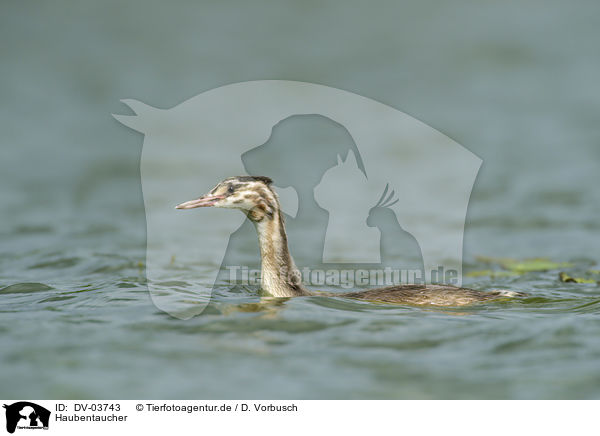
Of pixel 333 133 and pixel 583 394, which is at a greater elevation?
pixel 333 133

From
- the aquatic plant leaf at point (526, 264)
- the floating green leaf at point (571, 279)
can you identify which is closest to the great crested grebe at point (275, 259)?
the floating green leaf at point (571, 279)

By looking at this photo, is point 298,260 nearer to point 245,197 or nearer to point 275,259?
point 275,259

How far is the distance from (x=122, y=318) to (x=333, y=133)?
1533cm

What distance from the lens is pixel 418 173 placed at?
2038cm

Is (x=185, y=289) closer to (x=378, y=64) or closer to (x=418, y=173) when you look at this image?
(x=418, y=173)

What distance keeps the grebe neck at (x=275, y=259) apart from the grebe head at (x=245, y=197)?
0.44ft

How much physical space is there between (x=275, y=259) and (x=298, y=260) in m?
4.10

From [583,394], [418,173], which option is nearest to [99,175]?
[418,173]

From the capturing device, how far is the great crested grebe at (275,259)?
9.30m

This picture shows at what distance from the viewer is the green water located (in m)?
7.29

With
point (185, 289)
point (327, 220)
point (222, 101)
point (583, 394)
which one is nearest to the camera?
point (583, 394)
